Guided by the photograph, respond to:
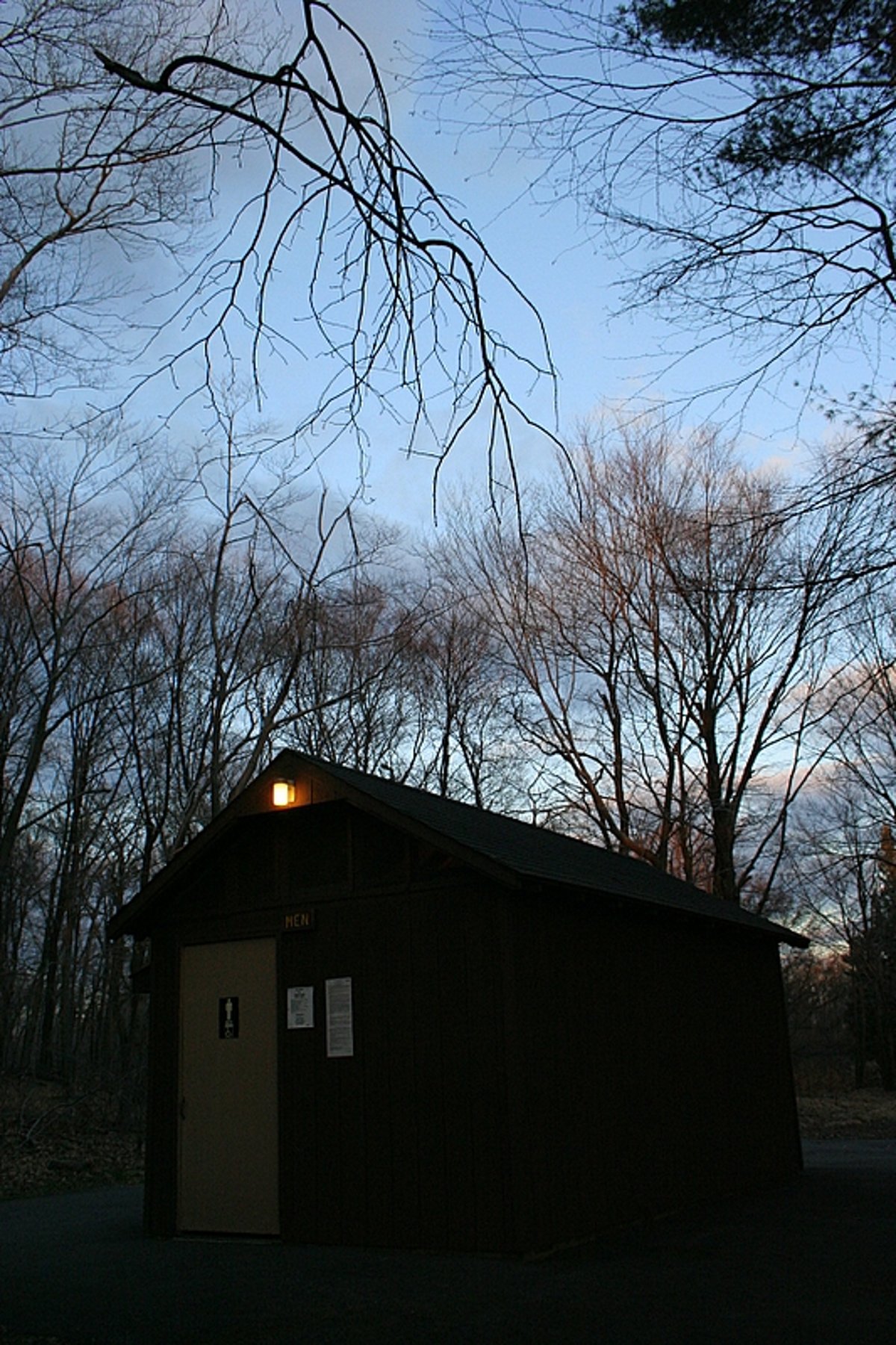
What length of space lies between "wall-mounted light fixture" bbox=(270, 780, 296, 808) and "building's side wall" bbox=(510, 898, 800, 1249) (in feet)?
6.83

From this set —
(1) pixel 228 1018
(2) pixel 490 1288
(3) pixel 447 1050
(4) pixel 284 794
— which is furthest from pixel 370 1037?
(2) pixel 490 1288

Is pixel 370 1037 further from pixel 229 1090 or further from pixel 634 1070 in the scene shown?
pixel 634 1070

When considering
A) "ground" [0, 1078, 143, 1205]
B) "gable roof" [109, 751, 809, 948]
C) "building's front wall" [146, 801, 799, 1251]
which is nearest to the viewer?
"building's front wall" [146, 801, 799, 1251]

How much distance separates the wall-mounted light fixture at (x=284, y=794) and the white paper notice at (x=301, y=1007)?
1.42 metres

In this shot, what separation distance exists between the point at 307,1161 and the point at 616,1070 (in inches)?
94.9

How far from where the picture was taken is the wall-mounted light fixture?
28.4 ft

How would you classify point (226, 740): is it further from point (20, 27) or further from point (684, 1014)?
point (20, 27)

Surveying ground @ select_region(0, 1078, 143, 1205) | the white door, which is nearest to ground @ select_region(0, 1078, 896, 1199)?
ground @ select_region(0, 1078, 143, 1205)

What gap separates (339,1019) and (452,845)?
5.91 ft

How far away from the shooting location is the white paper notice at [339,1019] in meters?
8.24

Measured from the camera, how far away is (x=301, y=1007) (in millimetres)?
8539

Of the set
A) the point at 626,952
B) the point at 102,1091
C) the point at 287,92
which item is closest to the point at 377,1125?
the point at 626,952

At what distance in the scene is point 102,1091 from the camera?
694 inches

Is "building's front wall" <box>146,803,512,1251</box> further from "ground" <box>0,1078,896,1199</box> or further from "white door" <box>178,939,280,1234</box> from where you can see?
"ground" <box>0,1078,896,1199</box>
